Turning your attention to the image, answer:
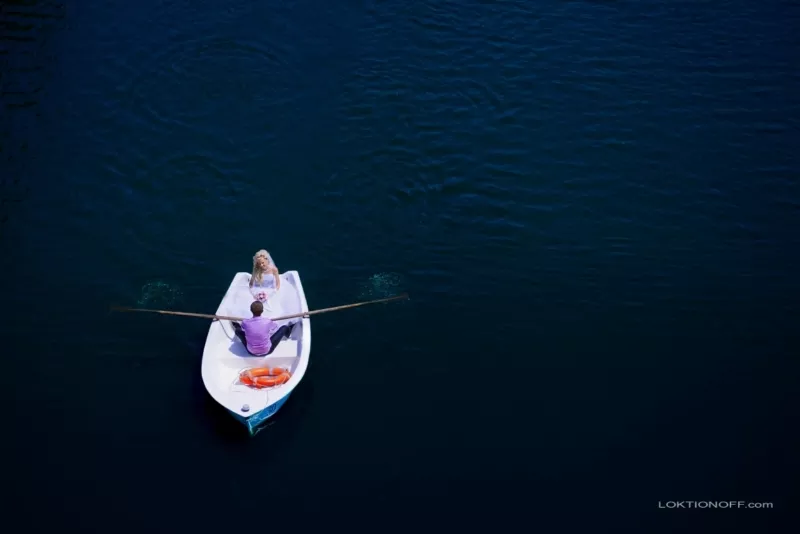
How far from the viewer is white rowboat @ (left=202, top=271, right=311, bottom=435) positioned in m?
18.5

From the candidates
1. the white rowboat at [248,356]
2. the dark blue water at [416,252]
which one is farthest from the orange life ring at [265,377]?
the dark blue water at [416,252]

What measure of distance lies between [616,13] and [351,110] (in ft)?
41.6

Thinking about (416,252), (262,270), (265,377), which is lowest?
(265,377)

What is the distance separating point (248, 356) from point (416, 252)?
6352 millimetres

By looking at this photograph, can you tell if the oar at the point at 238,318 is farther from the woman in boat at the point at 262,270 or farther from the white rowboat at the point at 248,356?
the woman in boat at the point at 262,270

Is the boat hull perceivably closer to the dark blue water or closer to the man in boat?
the dark blue water

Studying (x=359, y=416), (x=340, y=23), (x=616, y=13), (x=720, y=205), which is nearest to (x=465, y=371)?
(x=359, y=416)

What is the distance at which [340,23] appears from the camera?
31328 millimetres

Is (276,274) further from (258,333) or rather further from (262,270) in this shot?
(258,333)

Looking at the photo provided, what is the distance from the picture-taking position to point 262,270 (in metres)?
21.3

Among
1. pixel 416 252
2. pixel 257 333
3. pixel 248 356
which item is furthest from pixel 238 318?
pixel 416 252

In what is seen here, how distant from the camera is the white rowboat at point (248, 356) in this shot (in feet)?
60.6

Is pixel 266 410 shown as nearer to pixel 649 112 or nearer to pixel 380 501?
pixel 380 501

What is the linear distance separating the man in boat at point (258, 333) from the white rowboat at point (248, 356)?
0.76 ft
